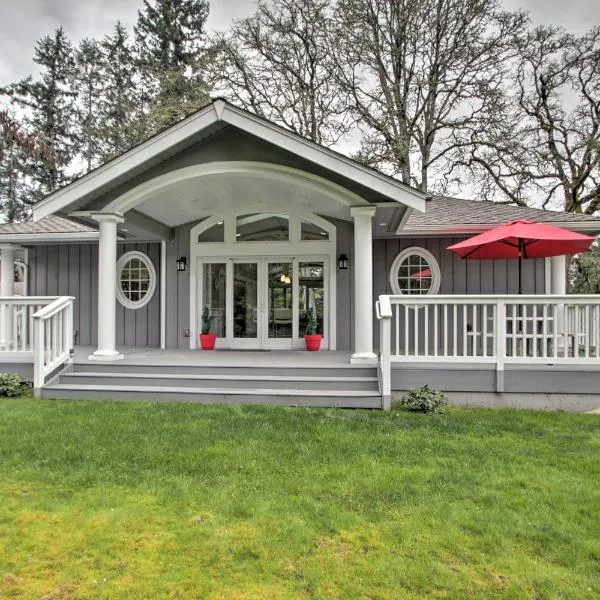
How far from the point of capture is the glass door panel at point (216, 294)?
8.66m

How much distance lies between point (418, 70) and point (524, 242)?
12283 mm

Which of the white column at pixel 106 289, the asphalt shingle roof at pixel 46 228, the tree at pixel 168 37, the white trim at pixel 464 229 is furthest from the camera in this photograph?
the tree at pixel 168 37

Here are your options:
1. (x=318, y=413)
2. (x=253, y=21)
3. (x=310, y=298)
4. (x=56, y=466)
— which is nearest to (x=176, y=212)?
(x=310, y=298)

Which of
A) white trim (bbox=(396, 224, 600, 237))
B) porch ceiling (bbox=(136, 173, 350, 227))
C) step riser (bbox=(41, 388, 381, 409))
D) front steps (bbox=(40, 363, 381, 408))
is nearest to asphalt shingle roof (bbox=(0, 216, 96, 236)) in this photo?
porch ceiling (bbox=(136, 173, 350, 227))

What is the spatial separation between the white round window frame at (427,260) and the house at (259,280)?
3cm

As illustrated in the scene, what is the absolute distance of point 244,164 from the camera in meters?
6.36

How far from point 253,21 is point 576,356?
54.6 feet

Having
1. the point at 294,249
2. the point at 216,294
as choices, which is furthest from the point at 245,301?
the point at 294,249

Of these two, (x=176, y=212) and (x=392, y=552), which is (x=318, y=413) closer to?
(x=392, y=552)

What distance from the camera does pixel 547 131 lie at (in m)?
16.1

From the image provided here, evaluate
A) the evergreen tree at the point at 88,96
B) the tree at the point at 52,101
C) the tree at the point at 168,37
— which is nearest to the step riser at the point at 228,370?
the tree at the point at 168,37

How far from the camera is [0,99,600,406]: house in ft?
19.3

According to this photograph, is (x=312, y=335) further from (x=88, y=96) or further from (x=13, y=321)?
(x=88, y=96)

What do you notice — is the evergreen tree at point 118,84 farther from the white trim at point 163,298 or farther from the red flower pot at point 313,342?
the red flower pot at point 313,342
